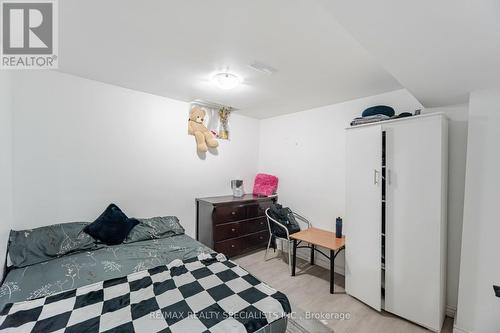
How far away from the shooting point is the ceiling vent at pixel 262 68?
2.10 m

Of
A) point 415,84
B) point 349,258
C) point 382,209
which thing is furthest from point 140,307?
point 415,84

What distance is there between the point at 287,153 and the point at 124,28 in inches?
118

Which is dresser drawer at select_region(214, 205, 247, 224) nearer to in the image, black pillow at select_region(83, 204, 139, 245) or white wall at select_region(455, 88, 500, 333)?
black pillow at select_region(83, 204, 139, 245)

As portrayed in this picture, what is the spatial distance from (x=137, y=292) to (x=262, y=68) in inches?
88.9

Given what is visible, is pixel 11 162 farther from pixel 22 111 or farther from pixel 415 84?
pixel 415 84

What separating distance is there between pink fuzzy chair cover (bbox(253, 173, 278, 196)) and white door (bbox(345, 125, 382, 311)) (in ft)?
5.46

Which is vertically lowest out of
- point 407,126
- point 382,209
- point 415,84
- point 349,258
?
point 349,258

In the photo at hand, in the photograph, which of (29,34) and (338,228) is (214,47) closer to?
(29,34)

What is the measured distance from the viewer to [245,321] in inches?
51.8

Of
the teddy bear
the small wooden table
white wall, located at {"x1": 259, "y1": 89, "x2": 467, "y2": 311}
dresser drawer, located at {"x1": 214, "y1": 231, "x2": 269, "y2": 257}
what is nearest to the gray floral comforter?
dresser drawer, located at {"x1": 214, "y1": 231, "x2": 269, "y2": 257}

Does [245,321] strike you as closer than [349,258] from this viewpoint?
Yes

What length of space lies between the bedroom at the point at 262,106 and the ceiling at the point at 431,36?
11 millimetres

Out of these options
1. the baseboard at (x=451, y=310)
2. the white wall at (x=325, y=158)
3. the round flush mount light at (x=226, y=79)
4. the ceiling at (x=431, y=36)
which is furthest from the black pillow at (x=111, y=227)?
the baseboard at (x=451, y=310)

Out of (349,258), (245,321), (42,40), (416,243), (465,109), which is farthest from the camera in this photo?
(349,258)
